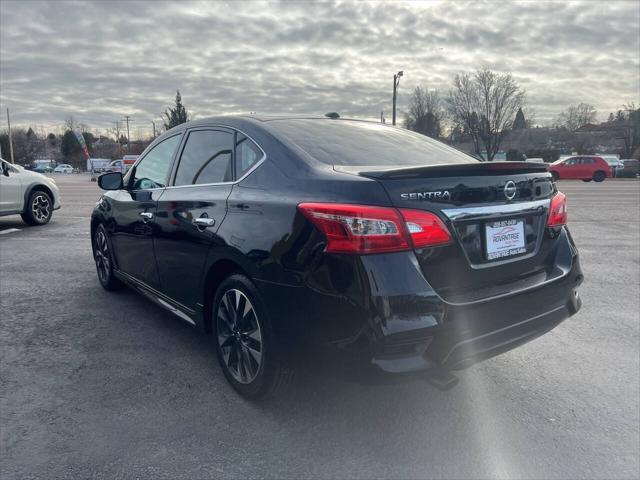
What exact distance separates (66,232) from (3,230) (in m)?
1.49

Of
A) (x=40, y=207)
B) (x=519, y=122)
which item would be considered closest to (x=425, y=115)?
Answer: (x=519, y=122)

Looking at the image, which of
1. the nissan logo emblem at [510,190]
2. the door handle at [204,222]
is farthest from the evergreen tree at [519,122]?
the door handle at [204,222]

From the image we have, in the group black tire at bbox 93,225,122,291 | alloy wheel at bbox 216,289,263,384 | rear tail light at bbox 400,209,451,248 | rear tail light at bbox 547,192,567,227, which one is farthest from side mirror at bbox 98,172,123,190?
rear tail light at bbox 547,192,567,227

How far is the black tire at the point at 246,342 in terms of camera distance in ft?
9.16

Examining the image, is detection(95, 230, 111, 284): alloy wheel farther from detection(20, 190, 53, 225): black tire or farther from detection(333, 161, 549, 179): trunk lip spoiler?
detection(20, 190, 53, 225): black tire

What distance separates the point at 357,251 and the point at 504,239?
857 millimetres

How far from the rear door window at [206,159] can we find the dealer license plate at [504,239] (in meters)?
1.57

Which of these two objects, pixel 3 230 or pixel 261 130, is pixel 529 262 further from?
pixel 3 230

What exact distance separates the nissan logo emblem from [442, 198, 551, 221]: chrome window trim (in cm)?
5

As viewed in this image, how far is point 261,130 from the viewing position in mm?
3229

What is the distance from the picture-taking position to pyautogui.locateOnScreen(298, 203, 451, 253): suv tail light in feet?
7.68

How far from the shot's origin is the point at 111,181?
4.77 metres

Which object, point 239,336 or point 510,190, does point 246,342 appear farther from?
point 510,190

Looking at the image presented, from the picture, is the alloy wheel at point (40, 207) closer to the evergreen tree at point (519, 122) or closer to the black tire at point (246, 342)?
the black tire at point (246, 342)
